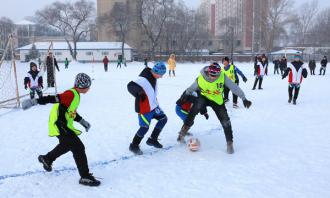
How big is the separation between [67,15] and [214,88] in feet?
213

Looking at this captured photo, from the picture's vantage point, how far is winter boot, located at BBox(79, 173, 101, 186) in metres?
4.55

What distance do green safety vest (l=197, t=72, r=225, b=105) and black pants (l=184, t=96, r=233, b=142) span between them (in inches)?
3.2

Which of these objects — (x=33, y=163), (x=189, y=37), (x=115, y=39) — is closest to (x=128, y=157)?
(x=33, y=163)

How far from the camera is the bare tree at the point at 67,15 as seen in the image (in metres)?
64.7

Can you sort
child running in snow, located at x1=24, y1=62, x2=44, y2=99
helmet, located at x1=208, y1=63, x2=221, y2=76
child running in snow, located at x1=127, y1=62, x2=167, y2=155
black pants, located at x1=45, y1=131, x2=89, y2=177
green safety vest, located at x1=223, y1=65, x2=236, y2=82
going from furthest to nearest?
child running in snow, located at x1=24, y1=62, x2=44, y2=99 → green safety vest, located at x1=223, y1=65, x2=236, y2=82 → helmet, located at x1=208, y1=63, x2=221, y2=76 → child running in snow, located at x1=127, y1=62, x2=167, y2=155 → black pants, located at x1=45, y1=131, x2=89, y2=177

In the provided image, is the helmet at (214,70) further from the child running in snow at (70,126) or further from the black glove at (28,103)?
the black glove at (28,103)

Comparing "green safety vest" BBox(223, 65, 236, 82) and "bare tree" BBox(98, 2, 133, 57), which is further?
"bare tree" BBox(98, 2, 133, 57)

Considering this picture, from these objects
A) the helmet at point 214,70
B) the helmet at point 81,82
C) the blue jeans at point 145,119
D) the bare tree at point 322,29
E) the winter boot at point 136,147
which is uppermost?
the bare tree at point 322,29

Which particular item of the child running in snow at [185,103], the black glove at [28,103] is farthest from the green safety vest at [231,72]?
the black glove at [28,103]

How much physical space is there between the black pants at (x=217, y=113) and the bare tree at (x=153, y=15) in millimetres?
52979

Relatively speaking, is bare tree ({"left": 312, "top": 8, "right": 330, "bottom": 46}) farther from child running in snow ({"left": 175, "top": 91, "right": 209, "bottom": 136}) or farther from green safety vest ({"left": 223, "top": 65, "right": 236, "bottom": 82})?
child running in snow ({"left": 175, "top": 91, "right": 209, "bottom": 136})

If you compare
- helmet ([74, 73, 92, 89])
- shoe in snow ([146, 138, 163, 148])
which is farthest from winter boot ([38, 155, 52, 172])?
shoe in snow ([146, 138, 163, 148])

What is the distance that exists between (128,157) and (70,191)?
1.50 meters

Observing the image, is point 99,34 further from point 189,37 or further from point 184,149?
point 184,149
